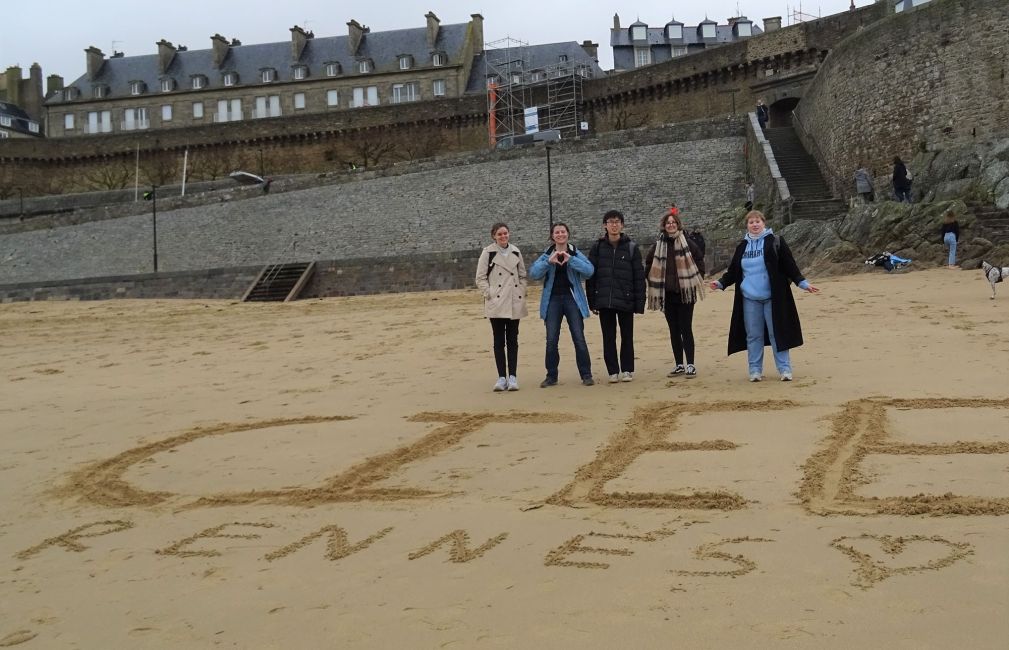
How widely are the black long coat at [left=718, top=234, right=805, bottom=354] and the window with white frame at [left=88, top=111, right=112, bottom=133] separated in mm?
66476

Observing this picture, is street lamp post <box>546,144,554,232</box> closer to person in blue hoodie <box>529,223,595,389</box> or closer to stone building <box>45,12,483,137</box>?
person in blue hoodie <box>529,223,595,389</box>

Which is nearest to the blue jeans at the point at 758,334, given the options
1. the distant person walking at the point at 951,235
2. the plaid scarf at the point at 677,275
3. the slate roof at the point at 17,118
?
the plaid scarf at the point at 677,275

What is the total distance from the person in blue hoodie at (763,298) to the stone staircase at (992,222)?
1260 cm

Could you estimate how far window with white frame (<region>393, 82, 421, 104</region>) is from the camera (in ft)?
203

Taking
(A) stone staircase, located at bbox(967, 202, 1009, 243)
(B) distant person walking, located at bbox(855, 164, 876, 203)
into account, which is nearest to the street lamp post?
(B) distant person walking, located at bbox(855, 164, 876, 203)

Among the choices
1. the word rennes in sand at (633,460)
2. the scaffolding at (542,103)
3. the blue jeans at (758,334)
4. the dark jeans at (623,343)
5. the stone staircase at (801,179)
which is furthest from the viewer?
the scaffolding at (542,103)

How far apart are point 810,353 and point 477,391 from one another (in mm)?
3443

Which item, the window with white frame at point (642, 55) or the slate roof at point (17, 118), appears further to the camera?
the window with white frame at point (642, 55)

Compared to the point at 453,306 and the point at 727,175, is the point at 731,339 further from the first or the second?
the point at 727,175

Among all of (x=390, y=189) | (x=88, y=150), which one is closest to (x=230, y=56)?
(x=88, y=150)

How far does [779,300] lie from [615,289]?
1421 mm

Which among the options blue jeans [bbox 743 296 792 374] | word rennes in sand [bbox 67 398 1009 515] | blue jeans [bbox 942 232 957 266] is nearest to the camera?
word rennes in sand [bbox 67 398 1009 515]

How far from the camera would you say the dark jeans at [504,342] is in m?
8.35

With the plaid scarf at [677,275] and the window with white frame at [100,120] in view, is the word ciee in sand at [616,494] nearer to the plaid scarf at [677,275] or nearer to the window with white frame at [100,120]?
the plaid scarf at [677,275]
